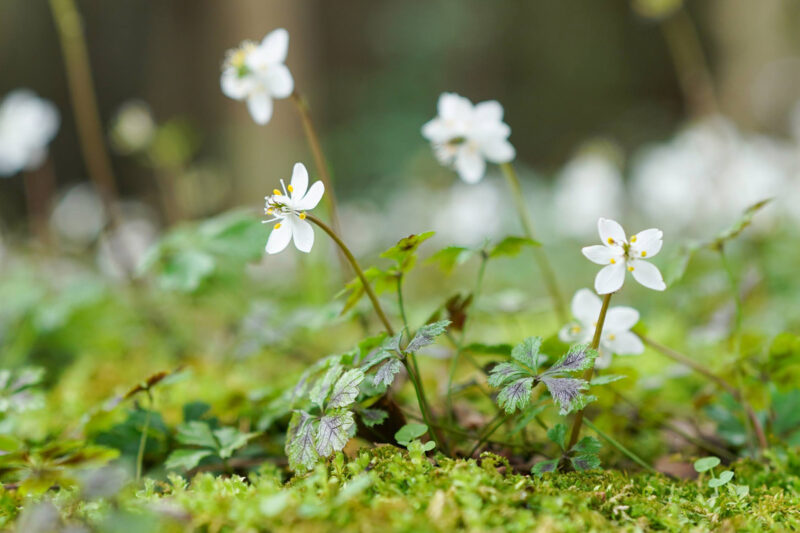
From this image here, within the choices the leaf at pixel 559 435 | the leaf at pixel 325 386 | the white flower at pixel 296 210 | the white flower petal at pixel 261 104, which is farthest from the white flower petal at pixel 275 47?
the leaf at pixel 559 435

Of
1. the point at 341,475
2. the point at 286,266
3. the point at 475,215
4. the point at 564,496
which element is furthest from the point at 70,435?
the point at 286,266

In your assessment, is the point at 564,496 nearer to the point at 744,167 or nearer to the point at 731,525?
the point at 731,525

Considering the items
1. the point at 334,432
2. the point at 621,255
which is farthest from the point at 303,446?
the point at 621,255

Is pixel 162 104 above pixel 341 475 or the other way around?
above

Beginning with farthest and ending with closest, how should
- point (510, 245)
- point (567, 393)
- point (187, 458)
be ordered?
point (510, 245), point (187, 458), point (567, 393)

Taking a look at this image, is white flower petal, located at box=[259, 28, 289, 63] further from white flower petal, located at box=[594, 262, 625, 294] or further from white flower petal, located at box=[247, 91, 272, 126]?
white flower petal, located at box=[594, 262, 625, 294]

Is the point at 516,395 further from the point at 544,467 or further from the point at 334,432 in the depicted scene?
the point at 334,432

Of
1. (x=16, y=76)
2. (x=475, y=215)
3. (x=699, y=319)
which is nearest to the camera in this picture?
(x=699, y=319)
